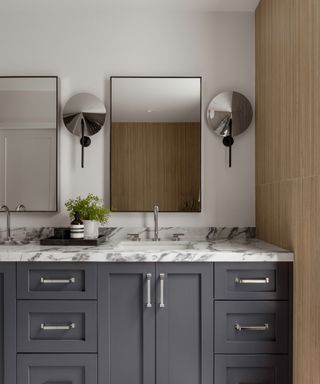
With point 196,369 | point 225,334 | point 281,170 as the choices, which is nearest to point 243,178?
point 281,170

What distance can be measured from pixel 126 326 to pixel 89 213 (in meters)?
0.76

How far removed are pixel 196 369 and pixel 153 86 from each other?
5.65 feet

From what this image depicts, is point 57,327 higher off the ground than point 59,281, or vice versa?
point 59,281

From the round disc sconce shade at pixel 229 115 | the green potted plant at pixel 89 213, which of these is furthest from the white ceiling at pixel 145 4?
the green potted plant at pixel 89 213

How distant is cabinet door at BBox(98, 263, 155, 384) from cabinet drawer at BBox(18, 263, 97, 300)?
6 centimetres

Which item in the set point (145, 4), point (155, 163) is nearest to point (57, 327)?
point (155, 163)

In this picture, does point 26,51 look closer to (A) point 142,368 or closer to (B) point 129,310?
(B) point 129,310

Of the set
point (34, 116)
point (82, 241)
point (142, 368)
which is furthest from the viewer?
point (34, 116)

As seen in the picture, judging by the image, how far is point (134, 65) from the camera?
2.77m

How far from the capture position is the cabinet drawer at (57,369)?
82.7 inches

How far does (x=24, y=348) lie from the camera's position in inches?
82.8

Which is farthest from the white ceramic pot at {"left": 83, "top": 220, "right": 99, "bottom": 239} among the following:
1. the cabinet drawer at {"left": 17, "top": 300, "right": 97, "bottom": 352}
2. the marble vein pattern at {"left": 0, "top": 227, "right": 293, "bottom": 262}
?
the cabinet drawer at {"left": 17, "top": 300, "right": 97, "bottom": 352}

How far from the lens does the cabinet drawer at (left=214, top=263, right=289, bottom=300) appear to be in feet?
6.84

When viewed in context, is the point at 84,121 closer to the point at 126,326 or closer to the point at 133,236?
the point at 133,236
